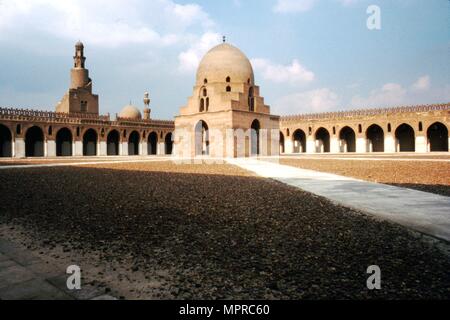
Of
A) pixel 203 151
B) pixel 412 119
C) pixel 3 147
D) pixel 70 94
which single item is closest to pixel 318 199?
pixel 203 151

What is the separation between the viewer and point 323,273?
3.32m

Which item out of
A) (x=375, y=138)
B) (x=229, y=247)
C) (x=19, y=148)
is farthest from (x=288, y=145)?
(x=229, y=247)

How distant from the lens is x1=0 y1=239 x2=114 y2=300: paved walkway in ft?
9.18

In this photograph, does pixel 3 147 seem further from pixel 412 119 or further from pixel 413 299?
pixel 412 119

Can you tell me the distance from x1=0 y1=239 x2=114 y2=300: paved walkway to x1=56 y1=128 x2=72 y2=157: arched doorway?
43470 millimetres

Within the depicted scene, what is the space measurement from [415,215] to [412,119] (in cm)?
3782

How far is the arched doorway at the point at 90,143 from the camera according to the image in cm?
4597

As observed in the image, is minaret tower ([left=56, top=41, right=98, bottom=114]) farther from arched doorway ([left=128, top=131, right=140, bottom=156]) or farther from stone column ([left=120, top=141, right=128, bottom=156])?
stone column ([left=120, top=141, right=128, bottom=156])

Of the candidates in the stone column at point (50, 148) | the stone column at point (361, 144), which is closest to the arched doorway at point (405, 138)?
the stone column at point (361, 144)

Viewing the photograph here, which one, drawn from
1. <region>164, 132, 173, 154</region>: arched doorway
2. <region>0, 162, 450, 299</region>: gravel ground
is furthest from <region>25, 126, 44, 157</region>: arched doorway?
<region>0, 162, 450, 299</region>: gravel ground

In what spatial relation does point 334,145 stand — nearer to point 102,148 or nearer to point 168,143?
point 168,143

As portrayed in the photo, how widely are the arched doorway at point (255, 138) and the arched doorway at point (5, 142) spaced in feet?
87.8

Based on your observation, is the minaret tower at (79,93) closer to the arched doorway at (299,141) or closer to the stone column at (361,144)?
the arched doorway at (299,141)

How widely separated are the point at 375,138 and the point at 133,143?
34582mm
